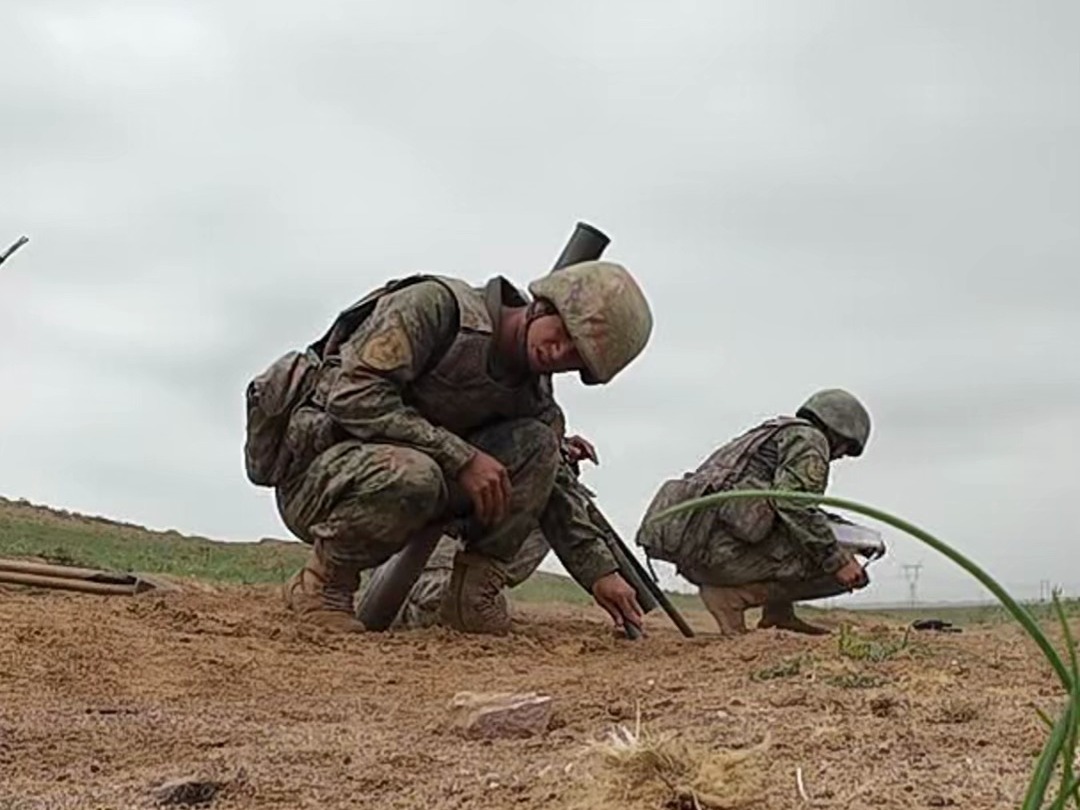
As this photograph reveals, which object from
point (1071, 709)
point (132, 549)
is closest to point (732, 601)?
point (1071, 709)

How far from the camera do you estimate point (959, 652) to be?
11.9 feet

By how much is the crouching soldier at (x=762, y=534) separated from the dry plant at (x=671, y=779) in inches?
142

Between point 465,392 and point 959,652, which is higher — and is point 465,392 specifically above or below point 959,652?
above

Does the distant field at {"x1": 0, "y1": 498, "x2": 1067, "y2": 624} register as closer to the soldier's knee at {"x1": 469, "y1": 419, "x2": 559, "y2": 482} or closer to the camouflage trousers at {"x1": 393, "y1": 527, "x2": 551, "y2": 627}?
the camouflage trousers at {"x1": 393, "y1": 527, "x2": 551, "y2": 627}

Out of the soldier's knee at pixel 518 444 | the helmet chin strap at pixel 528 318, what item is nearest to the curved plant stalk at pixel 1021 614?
the helmet chin strap at pixel 528 318

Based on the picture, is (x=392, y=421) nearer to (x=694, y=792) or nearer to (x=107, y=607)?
(x=107, y=607)

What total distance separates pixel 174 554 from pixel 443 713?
7650mm

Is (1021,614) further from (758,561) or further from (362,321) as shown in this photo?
(758,561)

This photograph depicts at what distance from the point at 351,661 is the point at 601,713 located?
1.28 metres

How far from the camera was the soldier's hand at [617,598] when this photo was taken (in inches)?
185

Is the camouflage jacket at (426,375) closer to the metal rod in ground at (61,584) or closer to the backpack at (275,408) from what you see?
the backpack at (275,408)

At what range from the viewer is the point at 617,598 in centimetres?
469

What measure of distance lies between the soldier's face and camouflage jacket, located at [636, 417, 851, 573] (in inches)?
49.8

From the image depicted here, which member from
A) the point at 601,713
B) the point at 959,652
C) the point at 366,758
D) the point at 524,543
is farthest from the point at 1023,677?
the point at 524,543
